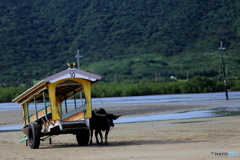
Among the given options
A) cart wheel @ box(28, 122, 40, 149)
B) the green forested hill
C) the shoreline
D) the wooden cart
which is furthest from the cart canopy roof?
the green forested hill

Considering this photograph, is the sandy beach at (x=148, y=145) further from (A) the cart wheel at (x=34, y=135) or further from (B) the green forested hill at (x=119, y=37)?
(B) the green forested hill at (x=119, y=37)

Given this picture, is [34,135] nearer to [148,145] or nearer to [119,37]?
[148,145]

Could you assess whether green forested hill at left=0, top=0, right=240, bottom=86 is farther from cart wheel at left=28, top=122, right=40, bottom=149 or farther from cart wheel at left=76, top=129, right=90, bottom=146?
cart wheel at left=28, top=122, right=40, bottom=149

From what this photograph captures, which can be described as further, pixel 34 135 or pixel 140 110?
pixel 140 110

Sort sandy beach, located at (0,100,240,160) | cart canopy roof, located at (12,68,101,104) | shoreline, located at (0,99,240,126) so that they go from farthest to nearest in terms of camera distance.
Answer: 1. shoreline, located at (0,99,240,126)
2. cart canopy roof, located at (12,68,101,104)
3. sandy beach, located at (0,100,240,160)

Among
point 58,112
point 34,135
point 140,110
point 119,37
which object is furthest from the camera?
point 119,37

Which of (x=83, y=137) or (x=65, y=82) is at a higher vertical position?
(x=65, y=82)

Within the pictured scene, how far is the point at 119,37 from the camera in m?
108

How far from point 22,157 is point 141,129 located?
27.3ft

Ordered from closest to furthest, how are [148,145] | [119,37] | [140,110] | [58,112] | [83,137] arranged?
[148,145] → [58,112] → [83,137] → [140,110] → [119,37]

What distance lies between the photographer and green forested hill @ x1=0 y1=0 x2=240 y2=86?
90.2m

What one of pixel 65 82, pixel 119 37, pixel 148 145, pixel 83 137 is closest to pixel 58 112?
pixel 65 82

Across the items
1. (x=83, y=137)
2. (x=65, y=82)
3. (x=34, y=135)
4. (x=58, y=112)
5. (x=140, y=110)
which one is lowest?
(x=140, y=110)

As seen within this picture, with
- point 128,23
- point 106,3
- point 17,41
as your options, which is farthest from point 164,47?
point 17,41
